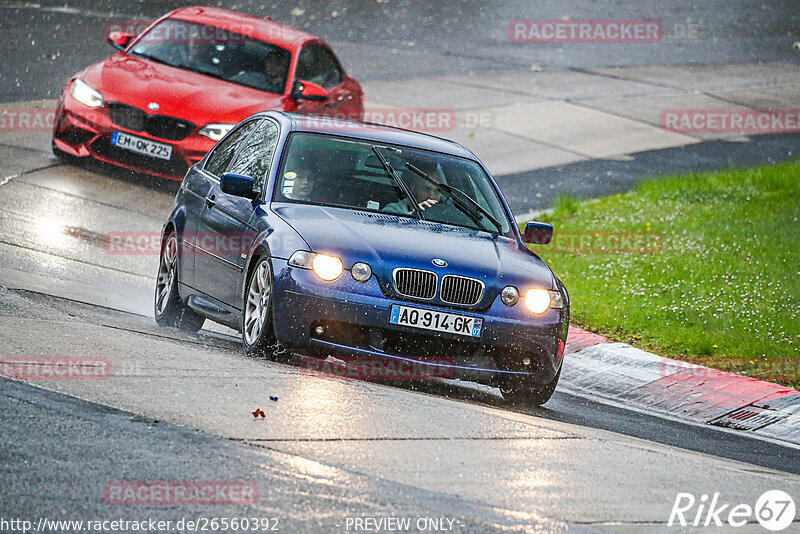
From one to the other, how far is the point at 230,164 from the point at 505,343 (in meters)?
2.75

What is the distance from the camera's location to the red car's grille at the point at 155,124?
45.0 ft

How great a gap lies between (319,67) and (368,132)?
6750 millimetres

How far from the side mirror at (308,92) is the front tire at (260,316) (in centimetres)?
707

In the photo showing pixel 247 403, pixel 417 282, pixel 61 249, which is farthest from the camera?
pixel 61 249

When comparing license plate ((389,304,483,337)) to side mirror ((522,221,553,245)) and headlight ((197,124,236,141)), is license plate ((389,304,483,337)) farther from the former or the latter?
headlight ((197,124,236,141))

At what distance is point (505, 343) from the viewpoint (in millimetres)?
7938

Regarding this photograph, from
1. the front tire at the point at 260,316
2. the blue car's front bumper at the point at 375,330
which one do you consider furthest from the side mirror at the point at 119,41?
the blue car's front bumper at the point at 375,330

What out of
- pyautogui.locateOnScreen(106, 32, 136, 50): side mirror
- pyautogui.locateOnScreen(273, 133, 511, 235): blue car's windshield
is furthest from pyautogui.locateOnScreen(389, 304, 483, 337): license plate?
pyautogui.locateOnScreen(106, 32, 136, 50): side mirror

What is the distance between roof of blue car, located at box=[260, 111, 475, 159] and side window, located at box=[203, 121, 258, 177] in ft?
1.04

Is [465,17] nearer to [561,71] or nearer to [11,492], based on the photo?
[561,71]

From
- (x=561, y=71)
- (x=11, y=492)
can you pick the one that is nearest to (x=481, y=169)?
(x=11, y=492)

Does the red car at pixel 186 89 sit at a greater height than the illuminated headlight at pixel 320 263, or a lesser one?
lesser

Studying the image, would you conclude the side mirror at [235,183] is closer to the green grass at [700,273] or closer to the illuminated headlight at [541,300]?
the illuminated headlight at [541,300]

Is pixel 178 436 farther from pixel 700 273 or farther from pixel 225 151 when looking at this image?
pixel 700 273
